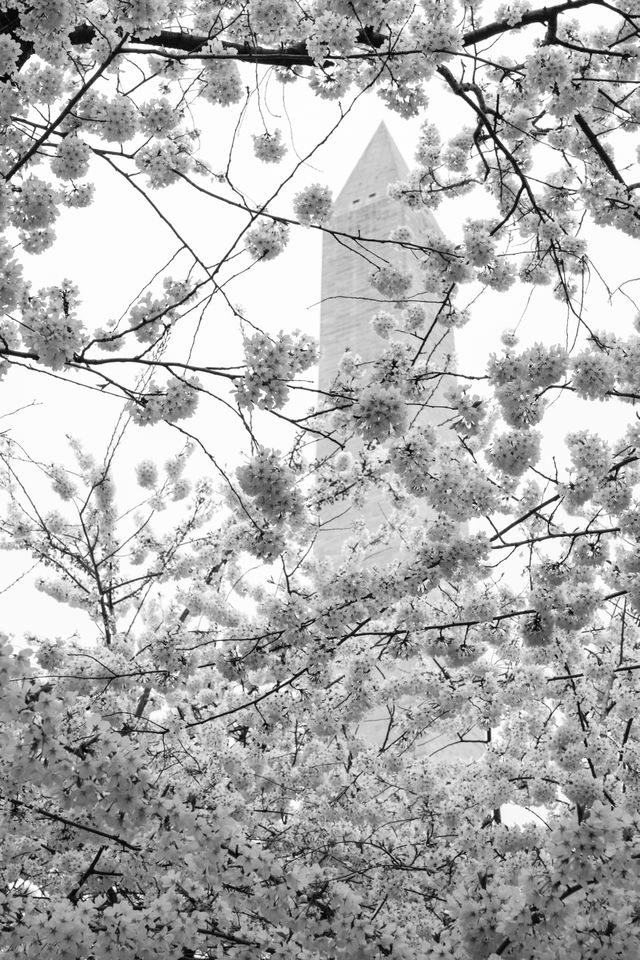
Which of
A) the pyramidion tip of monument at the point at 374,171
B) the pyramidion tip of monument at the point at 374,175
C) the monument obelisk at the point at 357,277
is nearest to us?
the monument obelisk at the point at 357,277

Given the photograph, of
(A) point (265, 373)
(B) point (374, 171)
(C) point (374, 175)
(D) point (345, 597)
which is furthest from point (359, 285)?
(A) point (265, 373)

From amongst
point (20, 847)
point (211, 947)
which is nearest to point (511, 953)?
point (211, 947)

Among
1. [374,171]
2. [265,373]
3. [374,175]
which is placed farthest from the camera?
[374,171]

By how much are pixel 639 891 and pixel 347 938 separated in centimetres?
110

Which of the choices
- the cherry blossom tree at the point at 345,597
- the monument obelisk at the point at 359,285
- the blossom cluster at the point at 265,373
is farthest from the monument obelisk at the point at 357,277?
the blossom cluster at the point at 265,373

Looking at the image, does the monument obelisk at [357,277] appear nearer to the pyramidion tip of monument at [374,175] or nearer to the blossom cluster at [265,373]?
the pyramidion tip of monument at [374,175]

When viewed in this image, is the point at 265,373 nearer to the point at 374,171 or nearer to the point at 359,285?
the point at 359,285

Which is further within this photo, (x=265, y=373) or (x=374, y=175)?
(x=374, y=175)

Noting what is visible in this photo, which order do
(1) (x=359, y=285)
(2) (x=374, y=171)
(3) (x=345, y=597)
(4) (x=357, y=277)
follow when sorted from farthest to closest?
(2) (x=374, y=171)
(4) (x=357, y=277)
(1) (x=359, y=285)
(3) (x=345, y=597)

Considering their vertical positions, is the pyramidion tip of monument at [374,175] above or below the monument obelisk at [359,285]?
above

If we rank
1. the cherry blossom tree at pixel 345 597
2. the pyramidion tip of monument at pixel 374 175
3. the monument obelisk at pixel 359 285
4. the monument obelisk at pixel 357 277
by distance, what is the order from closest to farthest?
the cherry blossom tree at pixel 345 597 < the monument obelisk at pixel 359 285 < the monument obelisk at pixel 357 277 < the pyramidion tip of monument at pixel 374 175

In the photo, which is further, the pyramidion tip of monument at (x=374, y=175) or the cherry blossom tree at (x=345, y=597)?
the pyramidion tip of monument at (x=374, y=175)

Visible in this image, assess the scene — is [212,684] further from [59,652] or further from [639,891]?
[639,891]

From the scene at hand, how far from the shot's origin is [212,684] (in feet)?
25.2
